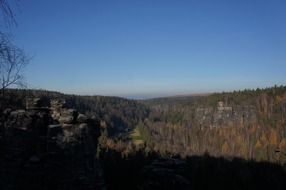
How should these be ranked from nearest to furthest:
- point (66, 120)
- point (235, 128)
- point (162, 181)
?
point (66, 120)
point (162, 181)
point (235, 128)

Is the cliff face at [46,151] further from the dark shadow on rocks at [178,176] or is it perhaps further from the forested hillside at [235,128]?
the forested hillside at [235,128]

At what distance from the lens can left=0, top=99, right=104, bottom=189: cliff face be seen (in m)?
16.0

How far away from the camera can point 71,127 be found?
17344 millimetres

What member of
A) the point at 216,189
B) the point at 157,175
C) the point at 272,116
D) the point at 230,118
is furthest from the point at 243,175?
the point at 230,118

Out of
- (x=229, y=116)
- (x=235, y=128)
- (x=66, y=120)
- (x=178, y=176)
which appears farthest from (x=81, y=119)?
(x=229, y=116)

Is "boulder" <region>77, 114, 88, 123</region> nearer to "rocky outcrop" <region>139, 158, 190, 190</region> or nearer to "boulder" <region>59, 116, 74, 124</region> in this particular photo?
"boulder" <region>59, 116, 74, 124</region>

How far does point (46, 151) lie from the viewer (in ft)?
55.2

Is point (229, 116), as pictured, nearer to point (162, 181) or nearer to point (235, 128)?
point (235, 128)

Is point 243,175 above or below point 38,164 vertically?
below

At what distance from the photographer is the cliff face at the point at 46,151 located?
15977mm

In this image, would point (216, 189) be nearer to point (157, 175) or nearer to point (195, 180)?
point (195, 180)

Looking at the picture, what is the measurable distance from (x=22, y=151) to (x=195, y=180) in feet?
88.7

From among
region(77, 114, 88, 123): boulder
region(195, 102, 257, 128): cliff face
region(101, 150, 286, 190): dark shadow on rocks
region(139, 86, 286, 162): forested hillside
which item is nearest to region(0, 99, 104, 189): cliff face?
region(77, 114, 88, 123): boulder

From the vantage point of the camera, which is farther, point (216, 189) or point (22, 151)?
point (216, 189)
